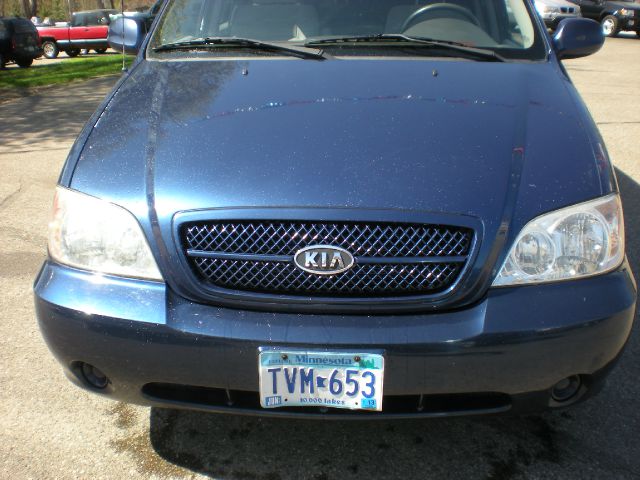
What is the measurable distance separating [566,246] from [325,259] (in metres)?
0.71

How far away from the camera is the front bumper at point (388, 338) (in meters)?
1.94

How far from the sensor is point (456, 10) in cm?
341

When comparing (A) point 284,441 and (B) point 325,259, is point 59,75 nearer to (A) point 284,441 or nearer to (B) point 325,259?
(A) point 284,441

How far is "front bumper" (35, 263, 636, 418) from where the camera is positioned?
1.94 m

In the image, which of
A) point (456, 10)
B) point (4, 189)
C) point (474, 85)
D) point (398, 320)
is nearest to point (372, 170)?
point (398, 320)

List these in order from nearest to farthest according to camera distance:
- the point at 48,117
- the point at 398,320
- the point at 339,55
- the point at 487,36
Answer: the point at 398,320 → the point at 339,55 → the point at 487,36 → the point at 48,117

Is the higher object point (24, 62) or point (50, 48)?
point (24, 62)

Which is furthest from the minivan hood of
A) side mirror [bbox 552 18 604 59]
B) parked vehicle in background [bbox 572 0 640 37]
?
parked vehicle in background [bbox 572 0 640 37]

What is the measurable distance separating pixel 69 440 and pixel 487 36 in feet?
7.99

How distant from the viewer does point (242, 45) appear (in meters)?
3.07

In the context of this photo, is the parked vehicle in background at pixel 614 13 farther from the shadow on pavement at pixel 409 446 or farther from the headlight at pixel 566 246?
the headlight at pixel 566 246

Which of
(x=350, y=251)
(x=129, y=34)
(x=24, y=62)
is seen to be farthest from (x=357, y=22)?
(x=24, y=62)

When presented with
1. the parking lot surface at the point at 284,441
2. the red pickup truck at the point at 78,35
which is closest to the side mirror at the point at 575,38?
the parking lot surface at the point at 284,441

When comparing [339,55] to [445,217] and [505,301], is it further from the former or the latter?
[505,301]
